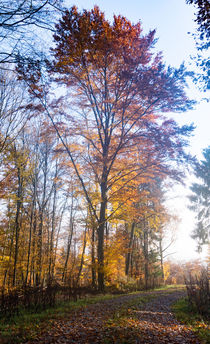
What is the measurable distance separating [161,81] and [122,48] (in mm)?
2070

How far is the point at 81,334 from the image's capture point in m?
3.98

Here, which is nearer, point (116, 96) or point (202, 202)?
point (116, 96)

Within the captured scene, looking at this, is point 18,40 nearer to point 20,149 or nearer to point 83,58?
point 83,58

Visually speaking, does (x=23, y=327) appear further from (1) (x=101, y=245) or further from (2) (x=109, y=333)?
(1) (x=101, y=245)

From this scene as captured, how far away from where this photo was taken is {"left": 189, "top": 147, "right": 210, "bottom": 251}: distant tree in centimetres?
2062

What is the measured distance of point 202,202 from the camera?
21.4m

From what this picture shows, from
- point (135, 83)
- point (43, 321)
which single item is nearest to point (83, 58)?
point (135, 83)

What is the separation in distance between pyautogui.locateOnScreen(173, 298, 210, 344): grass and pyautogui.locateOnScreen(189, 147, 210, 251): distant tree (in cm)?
1487

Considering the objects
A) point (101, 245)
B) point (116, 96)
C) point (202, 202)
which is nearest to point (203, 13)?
point (116, 96)

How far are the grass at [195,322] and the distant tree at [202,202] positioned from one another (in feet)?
48.8

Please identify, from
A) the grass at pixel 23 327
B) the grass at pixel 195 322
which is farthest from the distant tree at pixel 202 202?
the grass at pixel 23 327

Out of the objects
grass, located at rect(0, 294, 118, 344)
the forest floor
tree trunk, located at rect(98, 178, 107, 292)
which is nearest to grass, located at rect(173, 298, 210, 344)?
the forest floor

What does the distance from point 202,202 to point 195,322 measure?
17.6 metres

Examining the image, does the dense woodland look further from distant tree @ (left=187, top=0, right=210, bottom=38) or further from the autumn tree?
distant tree @ (left=187, top=0, right=210, bottom=38)
